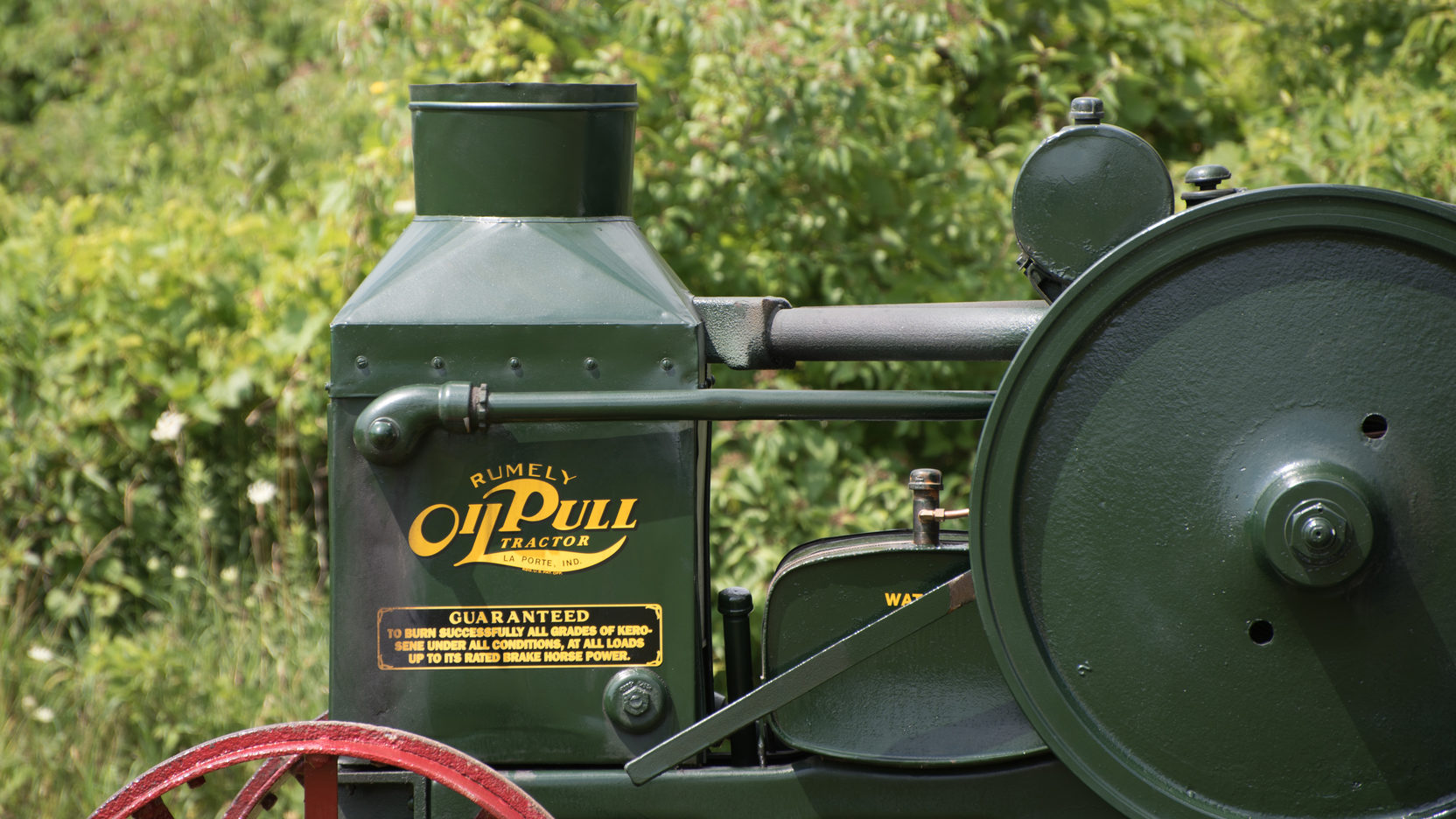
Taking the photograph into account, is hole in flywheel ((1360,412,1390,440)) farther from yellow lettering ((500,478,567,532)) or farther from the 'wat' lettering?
yellow lettering ((500,478,567,532))

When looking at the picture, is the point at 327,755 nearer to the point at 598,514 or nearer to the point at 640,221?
the point at 598,514

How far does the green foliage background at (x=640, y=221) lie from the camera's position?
11.9 ft

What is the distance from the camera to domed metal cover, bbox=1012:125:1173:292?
1834 millimetres

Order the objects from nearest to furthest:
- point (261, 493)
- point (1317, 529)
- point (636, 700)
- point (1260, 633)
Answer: point (1317, 529) → point (1260, 633) → point (636, 700) → point (261, 493)

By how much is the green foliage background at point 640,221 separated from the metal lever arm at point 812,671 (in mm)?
1859

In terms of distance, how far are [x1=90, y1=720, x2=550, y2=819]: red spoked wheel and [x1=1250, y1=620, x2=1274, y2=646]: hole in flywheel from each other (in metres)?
0.95

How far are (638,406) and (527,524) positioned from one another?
0.26 metres

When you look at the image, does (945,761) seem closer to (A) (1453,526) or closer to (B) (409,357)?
(A) (1453,526)

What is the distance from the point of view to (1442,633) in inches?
64.2

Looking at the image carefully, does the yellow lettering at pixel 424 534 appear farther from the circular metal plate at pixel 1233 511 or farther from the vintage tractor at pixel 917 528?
the circular metal plate at pixel 1233 511

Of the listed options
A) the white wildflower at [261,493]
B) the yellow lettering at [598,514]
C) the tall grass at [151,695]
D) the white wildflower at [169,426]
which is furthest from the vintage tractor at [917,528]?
the white wildflower at [169,426]

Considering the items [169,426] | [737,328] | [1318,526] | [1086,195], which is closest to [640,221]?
[169,426]

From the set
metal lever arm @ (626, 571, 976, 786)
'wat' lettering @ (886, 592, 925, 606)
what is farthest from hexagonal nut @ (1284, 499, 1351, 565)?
'wat' lettering @ (886, 592, 925, 606)

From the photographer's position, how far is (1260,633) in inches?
65.1
